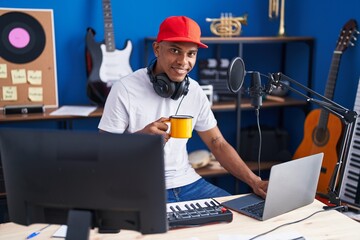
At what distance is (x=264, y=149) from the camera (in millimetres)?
3293

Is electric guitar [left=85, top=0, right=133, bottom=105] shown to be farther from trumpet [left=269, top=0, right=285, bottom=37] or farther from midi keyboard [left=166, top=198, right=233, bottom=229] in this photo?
midi keyboard [left=166, top=198, right=233, bottom=229]

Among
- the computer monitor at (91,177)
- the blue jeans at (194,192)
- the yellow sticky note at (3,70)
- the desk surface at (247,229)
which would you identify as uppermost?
the yellow sticky note at (3,70)

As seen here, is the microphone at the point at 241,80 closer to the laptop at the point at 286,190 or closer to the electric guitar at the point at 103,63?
the laptop at the point at 286,190

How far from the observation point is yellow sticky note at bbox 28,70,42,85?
2801mm

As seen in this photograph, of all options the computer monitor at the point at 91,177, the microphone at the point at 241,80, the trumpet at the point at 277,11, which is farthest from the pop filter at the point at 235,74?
the trumpet at the point at 277,11

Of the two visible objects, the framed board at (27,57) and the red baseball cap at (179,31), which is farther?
the framed board at (27,57)

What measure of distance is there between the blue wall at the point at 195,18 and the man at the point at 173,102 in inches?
41.6

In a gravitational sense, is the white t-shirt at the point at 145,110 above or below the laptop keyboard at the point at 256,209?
above

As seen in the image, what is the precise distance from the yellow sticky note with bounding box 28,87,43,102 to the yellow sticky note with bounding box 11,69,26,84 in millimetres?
81

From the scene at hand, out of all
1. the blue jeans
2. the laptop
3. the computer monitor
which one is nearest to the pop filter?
the laptop

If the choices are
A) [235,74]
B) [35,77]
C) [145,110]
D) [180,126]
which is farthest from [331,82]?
[35,77]

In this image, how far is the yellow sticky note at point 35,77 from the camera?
2.80 meters

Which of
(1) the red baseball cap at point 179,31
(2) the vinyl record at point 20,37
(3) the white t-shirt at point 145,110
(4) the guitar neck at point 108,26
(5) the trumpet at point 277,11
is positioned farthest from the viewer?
(5) the trumpet at point 277,11

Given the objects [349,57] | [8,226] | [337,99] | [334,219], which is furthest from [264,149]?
[8,226]
